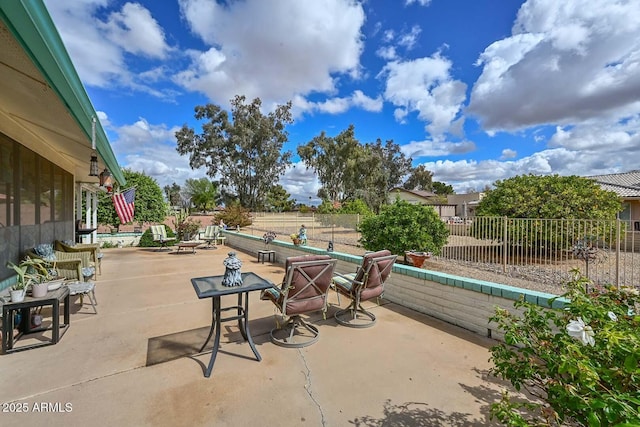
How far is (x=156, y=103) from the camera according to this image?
14508mm

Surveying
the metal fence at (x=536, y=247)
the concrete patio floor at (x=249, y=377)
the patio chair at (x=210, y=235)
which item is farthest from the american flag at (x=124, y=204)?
the metal fence at (x=536, y=247)

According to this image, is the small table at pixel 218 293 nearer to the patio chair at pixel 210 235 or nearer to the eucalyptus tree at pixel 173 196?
the patio chair at pixel 210 235

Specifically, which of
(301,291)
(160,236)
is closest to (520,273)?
(301,291)

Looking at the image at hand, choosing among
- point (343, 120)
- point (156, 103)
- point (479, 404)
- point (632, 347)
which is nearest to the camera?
point (632, 347)

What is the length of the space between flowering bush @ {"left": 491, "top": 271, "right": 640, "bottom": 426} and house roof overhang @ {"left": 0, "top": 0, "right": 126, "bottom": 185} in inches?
121

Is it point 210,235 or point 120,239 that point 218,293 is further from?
point 120,239

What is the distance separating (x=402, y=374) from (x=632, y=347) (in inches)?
72.1

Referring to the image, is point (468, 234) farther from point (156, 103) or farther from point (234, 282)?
point (156, 103)

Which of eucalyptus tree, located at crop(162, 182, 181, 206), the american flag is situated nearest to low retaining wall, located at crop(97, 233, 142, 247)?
the american flag

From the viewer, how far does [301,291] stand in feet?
10.2

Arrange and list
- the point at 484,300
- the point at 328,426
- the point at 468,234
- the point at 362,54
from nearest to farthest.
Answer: the point at 328,426
the point at 484,300
the point at 468,234
the point at 362,54

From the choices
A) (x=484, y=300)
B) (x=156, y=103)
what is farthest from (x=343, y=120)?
(x=484, y=300)

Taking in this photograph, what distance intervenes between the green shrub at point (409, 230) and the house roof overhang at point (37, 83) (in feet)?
19.7

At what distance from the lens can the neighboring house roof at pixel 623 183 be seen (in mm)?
12591
